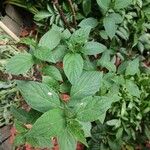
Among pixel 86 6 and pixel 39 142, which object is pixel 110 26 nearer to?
pixel 86 6

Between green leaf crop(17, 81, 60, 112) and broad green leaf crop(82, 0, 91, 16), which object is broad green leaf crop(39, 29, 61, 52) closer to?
green leaf crop(17, 81, 60, 112)

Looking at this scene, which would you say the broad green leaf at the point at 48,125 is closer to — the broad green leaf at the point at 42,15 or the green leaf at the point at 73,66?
the green leaf at the point at 73,66

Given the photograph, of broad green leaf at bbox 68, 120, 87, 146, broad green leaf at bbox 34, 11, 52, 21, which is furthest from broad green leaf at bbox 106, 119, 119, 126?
broad green leaf at bbox 34, 11, 52, 21

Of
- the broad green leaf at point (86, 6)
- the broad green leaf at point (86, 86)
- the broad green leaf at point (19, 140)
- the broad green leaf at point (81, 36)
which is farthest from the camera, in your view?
the broad green leaf at point (86, 6)

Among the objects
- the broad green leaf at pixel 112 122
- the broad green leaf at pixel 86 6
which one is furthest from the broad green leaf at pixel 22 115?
the broad green leaf at pixel 86 6

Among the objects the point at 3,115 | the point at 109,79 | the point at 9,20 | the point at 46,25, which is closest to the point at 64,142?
the point at 109,79

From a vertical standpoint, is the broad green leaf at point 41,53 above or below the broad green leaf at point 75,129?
above

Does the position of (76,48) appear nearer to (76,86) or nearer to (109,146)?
(76,86)

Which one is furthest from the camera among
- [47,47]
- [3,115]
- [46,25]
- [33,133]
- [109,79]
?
[46,25]
